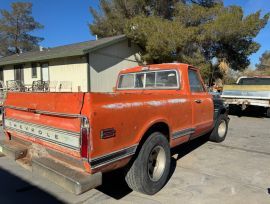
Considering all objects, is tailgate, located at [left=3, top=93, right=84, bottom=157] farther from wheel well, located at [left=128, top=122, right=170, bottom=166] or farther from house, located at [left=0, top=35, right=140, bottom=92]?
house, located at [left=0, top=35, right=140, bottom=92]

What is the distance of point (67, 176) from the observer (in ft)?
9.29

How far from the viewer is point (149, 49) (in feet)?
59.2

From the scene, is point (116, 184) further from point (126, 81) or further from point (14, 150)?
point (126, 81)

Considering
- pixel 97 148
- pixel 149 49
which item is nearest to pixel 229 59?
pixel 149 49

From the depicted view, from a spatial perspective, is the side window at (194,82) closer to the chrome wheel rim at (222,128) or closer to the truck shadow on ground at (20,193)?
the chrome wheel rim at (222,128)

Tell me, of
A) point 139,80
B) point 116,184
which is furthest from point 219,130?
point 116,184

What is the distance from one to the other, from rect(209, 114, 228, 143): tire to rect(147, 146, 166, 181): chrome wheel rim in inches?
125

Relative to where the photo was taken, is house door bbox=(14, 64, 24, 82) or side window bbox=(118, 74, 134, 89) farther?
house door bbox=(14, 64, 24, 82)

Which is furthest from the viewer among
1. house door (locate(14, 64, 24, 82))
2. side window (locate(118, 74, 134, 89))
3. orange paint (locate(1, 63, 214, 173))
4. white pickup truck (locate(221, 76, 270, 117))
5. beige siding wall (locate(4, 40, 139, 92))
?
house door (locate(14, 64, 24, 82))

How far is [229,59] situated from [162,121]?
19134mm

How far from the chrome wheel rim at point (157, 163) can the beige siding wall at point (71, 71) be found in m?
12.0

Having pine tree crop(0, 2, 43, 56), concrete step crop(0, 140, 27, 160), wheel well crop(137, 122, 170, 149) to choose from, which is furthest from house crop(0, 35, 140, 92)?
pine tree crop(0, 2, 43, 56)

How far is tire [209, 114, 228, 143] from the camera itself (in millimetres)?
6848

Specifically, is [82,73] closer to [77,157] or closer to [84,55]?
[84,55]
